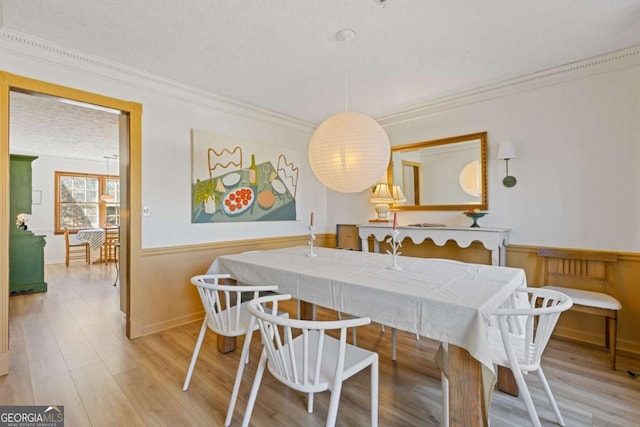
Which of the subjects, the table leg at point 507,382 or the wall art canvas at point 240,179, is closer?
the table leg at point 507,382

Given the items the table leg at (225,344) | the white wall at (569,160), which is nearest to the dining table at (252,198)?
the table leg at (225,344)

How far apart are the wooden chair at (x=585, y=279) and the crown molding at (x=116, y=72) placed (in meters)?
3.40

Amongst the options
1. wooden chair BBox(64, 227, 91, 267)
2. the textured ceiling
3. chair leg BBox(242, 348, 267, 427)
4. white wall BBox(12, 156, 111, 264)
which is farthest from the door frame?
white wall BBox(12, 156, 111, 264)

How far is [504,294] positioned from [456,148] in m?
2.26

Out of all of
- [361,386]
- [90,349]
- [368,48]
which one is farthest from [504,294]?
[90,349]

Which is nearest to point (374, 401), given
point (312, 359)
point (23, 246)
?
point (312, 359)

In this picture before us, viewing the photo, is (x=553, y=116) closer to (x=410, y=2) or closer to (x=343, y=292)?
(x=410, y=2)

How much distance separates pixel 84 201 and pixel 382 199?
7.34 meters

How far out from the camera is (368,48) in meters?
2.35

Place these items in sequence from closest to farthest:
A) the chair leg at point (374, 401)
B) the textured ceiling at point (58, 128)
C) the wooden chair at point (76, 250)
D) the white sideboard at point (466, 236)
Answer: the chair leg at point (374, 401)
the white sideboard at point (466, 236)
the textured ceiling at point (58, 128)
the wooden chair at point (76, 250)

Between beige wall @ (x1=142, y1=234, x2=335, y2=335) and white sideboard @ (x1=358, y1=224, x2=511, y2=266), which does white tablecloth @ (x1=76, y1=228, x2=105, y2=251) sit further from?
white sideboard @ (x1=358, y1=224, x2=511, y2=266)

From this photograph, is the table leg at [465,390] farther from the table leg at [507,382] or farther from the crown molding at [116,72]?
the crown molding at [116,72]

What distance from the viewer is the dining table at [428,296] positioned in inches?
50.6

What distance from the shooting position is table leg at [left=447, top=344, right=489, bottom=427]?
129 centimetres
